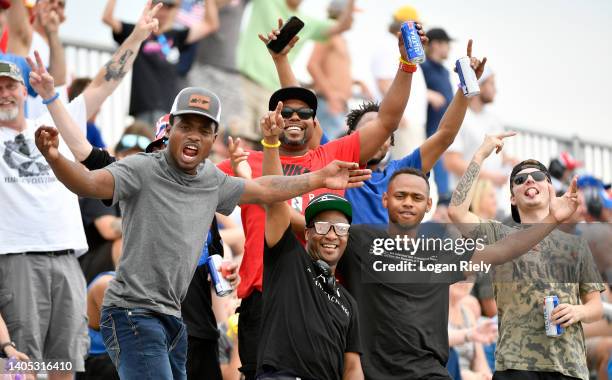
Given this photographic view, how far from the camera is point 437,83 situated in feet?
42.8

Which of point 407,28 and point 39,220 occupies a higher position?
point 407,28

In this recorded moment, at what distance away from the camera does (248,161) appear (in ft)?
25.1

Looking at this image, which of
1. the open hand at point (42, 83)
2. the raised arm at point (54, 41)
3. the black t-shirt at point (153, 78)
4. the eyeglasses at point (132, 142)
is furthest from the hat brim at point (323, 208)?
the black t-shirt at point (153, 78)

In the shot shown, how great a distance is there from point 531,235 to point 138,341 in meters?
2.46

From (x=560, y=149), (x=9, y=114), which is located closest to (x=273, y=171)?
(x=9, y=114)

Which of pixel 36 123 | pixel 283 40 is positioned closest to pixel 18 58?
pixel 36 123

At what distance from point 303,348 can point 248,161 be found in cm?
152

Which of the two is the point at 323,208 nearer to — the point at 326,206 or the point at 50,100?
the point at 326,206

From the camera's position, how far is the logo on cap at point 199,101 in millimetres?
6363

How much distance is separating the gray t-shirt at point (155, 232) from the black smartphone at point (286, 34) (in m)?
1.94

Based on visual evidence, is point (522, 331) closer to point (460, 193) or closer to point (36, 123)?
point (460, 193)

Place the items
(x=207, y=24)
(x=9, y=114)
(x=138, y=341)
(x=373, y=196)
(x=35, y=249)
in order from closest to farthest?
→ (x=138, y=341)
(x=373, y=196)
(x=35, y=249)
(x=9, y=114)
(x=207, y=24)

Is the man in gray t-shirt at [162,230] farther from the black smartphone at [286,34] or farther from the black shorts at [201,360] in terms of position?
the black smartphone at [286,34]

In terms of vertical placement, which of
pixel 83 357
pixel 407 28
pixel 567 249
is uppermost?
pixel 407 28
